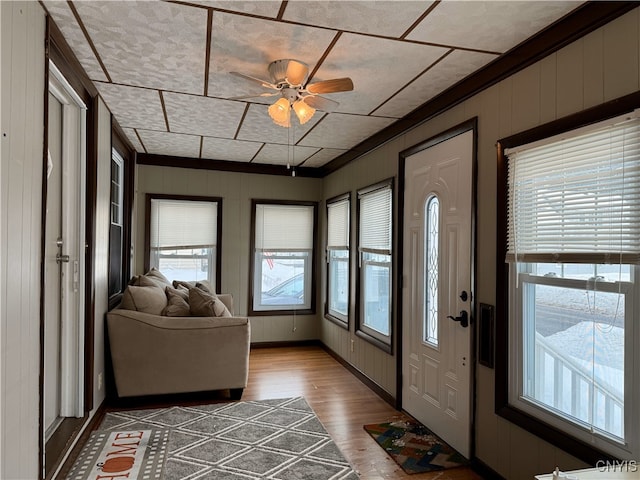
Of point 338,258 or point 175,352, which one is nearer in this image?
point 175,352

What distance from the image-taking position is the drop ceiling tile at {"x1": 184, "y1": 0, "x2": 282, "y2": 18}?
79.7 inches

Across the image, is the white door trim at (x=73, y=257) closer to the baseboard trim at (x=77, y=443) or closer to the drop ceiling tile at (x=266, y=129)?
the baseboard trim at (x=77, y=443)

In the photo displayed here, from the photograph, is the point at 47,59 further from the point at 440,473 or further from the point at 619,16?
the point at 440,473

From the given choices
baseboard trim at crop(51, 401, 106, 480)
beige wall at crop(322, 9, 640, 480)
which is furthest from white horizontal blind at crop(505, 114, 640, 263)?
baseboard trim at crop(51, 401, 106, 480)

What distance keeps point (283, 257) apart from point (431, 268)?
316cm

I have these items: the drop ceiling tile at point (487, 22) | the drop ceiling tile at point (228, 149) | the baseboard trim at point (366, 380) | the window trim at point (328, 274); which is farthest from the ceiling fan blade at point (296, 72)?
the baseboard trim at point (366, 380)

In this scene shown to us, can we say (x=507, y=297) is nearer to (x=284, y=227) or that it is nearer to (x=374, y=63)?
(x=374, y=63)

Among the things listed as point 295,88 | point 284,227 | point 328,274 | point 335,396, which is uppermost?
point 295,88

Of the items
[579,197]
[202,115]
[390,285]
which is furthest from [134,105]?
[579,197]

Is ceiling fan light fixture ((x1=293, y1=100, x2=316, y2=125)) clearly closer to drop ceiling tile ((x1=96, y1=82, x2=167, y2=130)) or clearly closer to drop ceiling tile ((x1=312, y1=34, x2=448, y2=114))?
drop ceiling tile ((x1=312, y1=34, x2=448, y2=114))

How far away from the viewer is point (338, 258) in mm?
5770

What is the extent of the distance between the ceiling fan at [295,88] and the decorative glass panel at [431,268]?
3.88 feet

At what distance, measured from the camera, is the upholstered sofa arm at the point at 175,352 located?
3748 mm

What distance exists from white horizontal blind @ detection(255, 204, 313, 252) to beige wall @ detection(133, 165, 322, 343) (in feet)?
0.49
